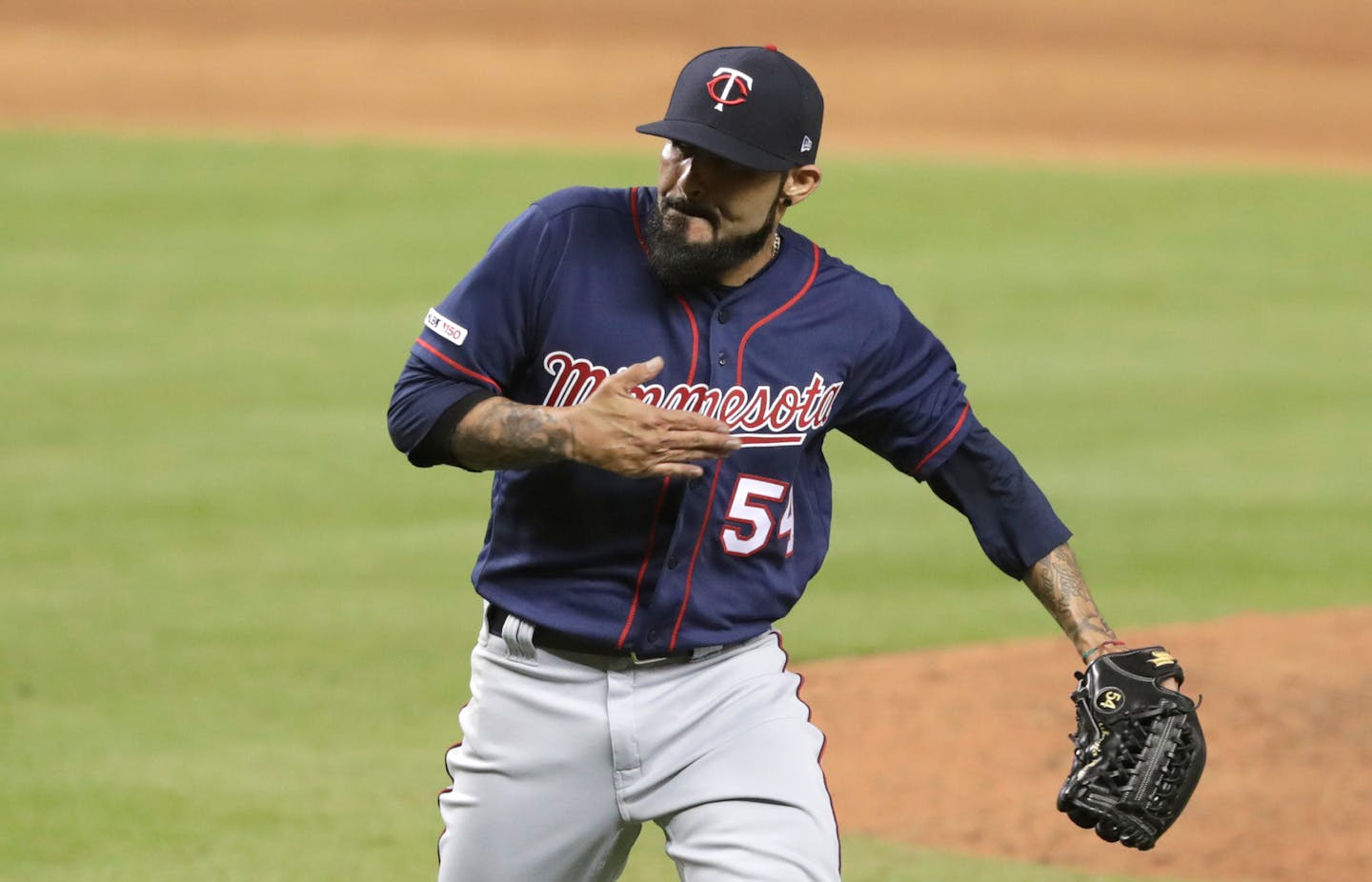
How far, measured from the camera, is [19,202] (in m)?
17.5

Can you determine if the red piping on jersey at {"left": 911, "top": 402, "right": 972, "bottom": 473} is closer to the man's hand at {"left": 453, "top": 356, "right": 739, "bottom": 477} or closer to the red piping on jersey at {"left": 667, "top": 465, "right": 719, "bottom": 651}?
the red piping on jersey at {"left": 667, "top": 465, "right": 719, "bottom": 651}

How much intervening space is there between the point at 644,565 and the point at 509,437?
422 mm

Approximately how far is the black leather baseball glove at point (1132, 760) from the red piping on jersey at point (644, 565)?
0.86 metres

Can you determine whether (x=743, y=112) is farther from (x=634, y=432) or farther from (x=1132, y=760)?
(x=1132, y=760)

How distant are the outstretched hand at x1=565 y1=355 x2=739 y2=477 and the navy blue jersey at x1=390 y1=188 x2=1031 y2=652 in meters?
0.29

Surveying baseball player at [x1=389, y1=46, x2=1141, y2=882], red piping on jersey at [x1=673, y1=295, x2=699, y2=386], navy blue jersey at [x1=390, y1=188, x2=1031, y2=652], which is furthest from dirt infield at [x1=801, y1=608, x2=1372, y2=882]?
red piping on jersey at [x1=673, y1=295, x2=699, y2=386]

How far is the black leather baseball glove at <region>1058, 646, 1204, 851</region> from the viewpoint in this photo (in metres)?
3.72

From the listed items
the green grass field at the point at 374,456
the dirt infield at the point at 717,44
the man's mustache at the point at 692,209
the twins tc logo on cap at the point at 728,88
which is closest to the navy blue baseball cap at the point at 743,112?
the twins tc logo on cap at the point at 728,88

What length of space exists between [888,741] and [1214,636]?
1998 millimetres

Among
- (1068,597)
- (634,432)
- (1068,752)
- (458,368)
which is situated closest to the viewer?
(634,432)

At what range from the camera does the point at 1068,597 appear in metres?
3.91

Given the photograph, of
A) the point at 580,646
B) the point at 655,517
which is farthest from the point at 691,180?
the point at 580,646

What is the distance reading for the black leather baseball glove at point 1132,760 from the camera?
→ 3723 mm

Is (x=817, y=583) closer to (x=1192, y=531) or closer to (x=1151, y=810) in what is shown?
(x=1192, y=531)
